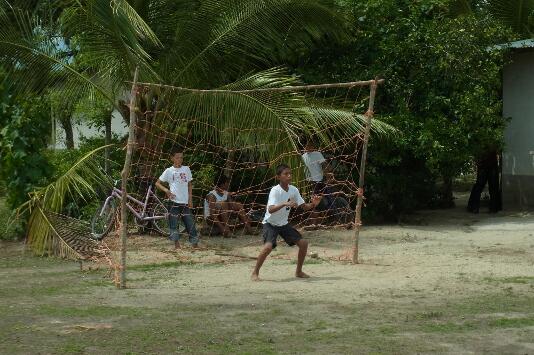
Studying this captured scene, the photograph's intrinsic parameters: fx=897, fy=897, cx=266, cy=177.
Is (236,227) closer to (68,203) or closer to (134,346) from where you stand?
(68,203)

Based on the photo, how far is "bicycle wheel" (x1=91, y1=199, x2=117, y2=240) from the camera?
14.1m

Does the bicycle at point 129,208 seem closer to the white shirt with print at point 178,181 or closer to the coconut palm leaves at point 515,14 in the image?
the white shirt with print at point 178,181

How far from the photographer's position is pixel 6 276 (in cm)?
1129

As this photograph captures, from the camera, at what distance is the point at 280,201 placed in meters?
10.4

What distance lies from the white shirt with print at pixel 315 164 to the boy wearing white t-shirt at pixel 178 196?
2081 mm

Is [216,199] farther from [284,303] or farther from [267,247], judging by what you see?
[284,303]

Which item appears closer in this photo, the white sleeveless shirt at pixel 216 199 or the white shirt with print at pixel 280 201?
the white shirt with print at pixel 280 201

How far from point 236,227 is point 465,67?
482 cm

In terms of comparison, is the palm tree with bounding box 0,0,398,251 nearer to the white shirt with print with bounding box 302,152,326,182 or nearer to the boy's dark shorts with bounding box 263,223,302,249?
the white shirt with print with bounding box 302,152,326,182

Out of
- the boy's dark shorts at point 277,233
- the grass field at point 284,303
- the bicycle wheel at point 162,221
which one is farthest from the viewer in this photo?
the bicycle wheel at point 162,221

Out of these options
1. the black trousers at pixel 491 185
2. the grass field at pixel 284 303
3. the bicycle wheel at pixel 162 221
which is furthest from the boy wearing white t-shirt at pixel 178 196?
the black trousers at pixel 491 185

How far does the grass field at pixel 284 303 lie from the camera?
7.32 meters

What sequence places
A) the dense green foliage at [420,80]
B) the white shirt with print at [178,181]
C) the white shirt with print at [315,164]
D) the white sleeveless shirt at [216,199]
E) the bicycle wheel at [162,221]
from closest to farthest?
the white shirt with print at [178,181] < the bicycle wheel at [162,221] < the white sleeveless shirt at [216,199] < the white shirt with print at [315,164] < the dense green foliage at [420,80]

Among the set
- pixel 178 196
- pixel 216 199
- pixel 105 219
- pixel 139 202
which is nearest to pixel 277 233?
pixel 178 196
